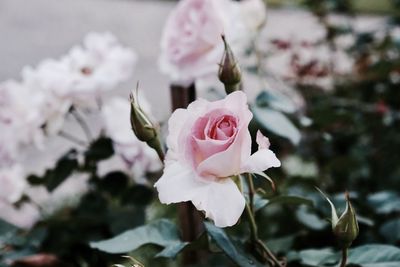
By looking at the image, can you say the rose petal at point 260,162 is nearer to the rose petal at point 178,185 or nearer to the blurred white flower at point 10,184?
the rose petal at point 178,185

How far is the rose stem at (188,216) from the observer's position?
0.82 m

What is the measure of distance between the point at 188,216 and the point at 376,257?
0.89 feet

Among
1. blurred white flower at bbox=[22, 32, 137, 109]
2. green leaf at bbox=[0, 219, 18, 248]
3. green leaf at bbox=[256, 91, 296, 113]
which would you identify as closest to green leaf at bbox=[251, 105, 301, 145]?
green leaf at bbox=[256, 91, 296, 113]

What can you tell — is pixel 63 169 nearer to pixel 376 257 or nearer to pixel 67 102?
pixel 67 102

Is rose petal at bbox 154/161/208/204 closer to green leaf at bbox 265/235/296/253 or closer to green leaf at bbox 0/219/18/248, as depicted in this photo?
green leaf at bbox 265/235/296/253

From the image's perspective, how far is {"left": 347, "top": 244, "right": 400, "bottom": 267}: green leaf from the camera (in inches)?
Result: 24.4

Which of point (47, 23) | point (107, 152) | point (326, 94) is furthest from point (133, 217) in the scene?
point (47, 23)

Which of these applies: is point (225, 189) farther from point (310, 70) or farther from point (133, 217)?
point (310, 70)

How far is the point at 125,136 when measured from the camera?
90 centimetres

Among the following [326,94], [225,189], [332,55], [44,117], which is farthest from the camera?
Answer: [332,55]

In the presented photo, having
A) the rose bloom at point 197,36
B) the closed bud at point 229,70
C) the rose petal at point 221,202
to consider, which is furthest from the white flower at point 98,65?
the rose petal at point 221,202

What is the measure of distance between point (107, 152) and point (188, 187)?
1.45ft

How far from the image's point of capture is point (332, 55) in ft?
6.33

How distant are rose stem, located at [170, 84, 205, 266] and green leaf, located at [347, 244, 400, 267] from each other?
22 centimetres
